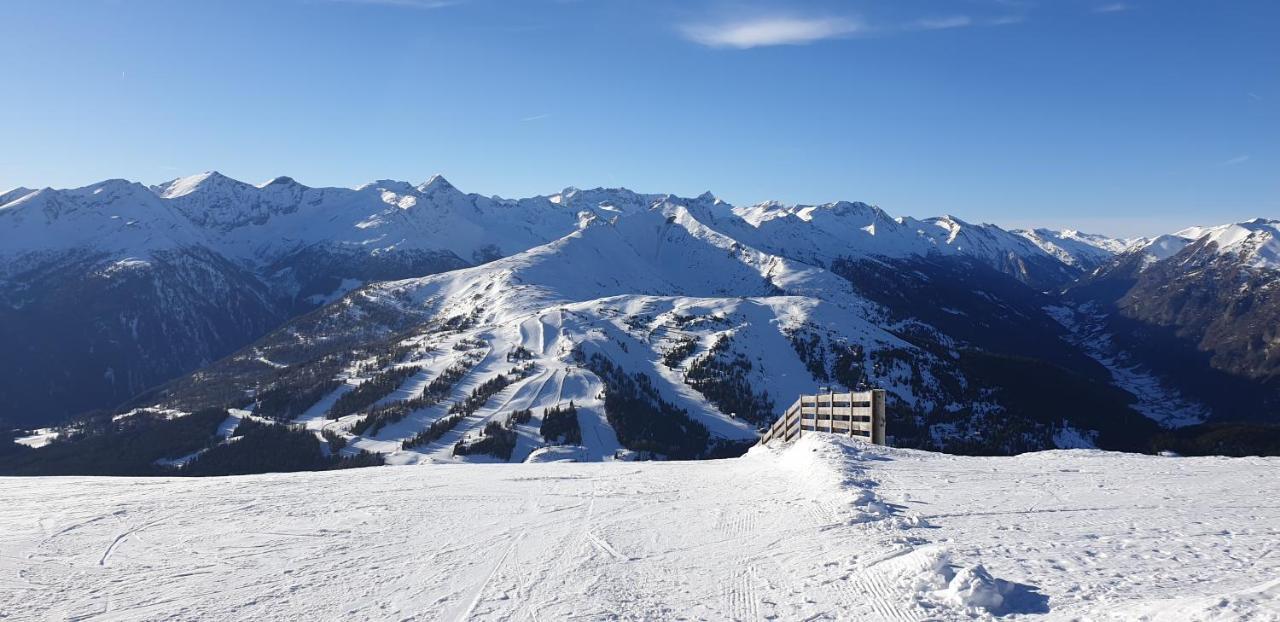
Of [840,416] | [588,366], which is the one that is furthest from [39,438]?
[840,416]

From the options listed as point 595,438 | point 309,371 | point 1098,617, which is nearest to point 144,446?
point 309,371

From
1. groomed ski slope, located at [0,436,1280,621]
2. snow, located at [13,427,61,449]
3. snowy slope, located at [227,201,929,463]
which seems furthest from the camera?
snow, located at [13,427,61,449]

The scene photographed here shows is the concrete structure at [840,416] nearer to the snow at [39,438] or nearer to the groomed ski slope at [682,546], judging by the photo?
the groomed ski slope at [682,546]

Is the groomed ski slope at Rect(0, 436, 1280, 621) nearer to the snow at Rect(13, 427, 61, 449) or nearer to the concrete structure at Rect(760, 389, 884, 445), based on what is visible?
the concrete structure at Rect(760, 389, 884, 445)

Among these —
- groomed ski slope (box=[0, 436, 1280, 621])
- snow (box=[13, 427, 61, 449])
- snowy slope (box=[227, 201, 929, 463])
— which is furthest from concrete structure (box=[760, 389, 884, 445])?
snow (box=[13, 427, 61, 449])

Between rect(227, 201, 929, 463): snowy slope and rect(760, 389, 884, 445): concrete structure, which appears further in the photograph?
rect(227, 201, 929, 463): snowy slope

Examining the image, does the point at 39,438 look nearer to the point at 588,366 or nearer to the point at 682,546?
the point at 588,366
